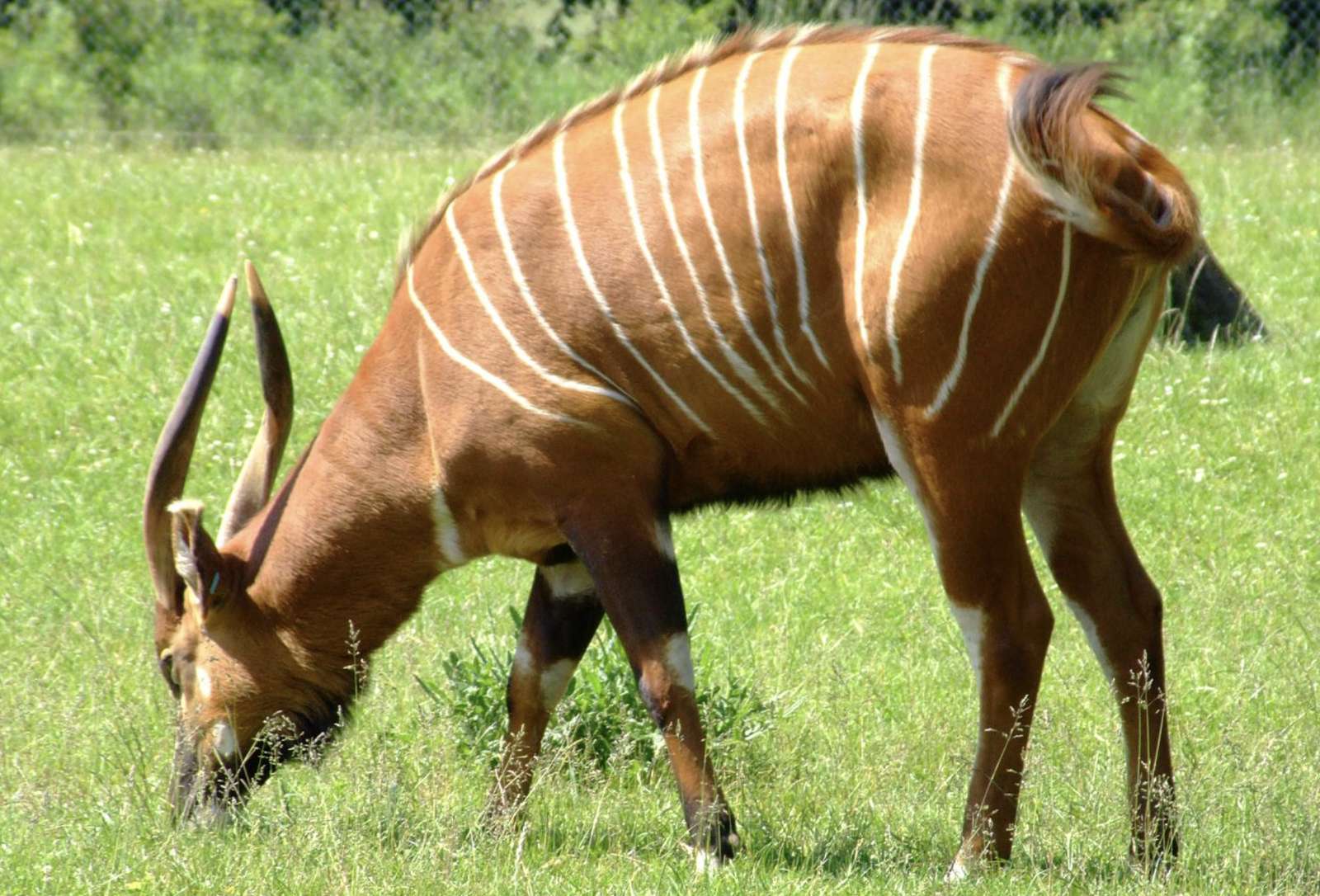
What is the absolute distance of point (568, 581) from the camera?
5164mm

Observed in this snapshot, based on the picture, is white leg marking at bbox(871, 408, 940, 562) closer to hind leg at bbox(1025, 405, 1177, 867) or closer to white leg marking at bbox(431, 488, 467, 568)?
hind leg at bbox(1025, 405, 1177, 867)

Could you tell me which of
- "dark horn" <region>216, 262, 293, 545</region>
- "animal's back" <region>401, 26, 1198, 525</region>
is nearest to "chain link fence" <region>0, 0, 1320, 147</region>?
"dark horn" <region>216, 262, 293, 545</region>

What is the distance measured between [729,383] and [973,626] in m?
0.84

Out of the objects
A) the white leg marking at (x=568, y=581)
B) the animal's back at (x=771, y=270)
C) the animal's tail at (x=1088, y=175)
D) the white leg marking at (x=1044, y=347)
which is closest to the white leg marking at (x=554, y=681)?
the white leg marking at (x=568, y=581)

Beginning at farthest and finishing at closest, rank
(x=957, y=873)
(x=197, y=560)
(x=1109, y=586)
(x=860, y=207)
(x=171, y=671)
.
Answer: (x=171, y=671), (x=197, y=560), (x=1109, y=586), (x=957, y=873), (x=860, y=207)

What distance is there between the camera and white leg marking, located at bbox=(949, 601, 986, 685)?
4332mm

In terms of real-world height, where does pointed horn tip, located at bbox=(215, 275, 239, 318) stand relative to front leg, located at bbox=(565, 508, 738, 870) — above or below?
above

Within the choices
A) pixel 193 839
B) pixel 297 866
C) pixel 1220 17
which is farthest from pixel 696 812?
pixel 1220 17

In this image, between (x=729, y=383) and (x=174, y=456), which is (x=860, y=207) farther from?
(x=174, y=456)

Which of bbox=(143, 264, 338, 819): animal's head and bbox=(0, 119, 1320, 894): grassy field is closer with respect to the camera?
bbox=(0, 119, 1320, 894): grassy field

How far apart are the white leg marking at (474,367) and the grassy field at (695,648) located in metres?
1.02

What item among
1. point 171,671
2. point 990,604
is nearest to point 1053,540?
point 990,604

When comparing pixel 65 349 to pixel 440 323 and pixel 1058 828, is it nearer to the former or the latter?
pixel 440 323

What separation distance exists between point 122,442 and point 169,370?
Answer: 1.79ft
